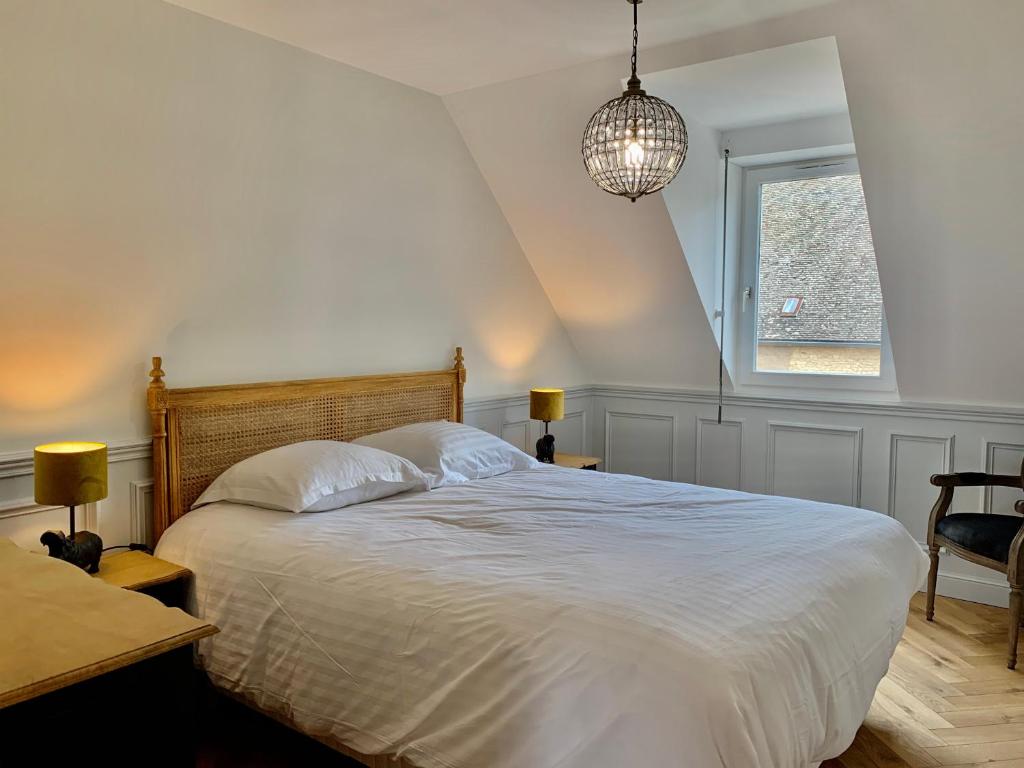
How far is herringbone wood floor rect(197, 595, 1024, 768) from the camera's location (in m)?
2.35

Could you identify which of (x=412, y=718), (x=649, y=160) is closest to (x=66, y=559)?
(x=412, y=718)

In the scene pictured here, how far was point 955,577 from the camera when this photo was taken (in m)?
3.79

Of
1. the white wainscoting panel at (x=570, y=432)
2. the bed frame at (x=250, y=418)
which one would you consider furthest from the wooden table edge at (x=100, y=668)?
the white wainscoting panel at (x=570, y=432)

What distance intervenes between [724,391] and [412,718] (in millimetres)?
3167

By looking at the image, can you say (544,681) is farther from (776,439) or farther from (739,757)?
(776,439)

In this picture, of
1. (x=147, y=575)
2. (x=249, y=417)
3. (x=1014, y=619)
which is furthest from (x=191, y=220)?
(x=1014, y=619)

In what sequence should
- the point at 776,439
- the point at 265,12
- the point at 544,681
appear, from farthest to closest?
1. the point at 776,439
2. the point at 265,12
3. the point at 544,681

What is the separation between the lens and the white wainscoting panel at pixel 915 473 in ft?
12.6

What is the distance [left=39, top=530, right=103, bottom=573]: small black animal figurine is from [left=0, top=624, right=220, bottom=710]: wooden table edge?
103 cm

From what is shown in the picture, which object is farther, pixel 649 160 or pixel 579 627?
pixel 649 160

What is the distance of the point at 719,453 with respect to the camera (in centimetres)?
462

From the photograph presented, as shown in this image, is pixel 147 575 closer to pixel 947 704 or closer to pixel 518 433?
pixel 518 433

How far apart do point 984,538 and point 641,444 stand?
6.88 ft

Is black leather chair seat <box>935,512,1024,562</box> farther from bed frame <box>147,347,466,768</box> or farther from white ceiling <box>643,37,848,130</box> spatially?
bed frame <box>147,347,466,768</box>
